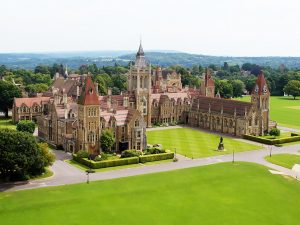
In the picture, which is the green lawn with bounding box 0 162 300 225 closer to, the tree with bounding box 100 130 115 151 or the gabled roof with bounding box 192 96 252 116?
the tree with bounding box 100 130 115 151

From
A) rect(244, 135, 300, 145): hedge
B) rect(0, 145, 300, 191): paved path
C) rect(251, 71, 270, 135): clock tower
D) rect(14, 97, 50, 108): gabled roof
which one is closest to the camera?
rect(0, 145, 300, 191): paved path

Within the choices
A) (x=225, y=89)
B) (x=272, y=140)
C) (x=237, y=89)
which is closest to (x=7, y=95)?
(x=272, y=140)

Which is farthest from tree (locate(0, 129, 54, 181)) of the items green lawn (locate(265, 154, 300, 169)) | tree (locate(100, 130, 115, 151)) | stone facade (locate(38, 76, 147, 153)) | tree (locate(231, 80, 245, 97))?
tree (locate(231, 80, 245, 97))

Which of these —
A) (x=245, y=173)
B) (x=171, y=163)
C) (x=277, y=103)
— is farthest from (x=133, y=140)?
(x=277, y=103)

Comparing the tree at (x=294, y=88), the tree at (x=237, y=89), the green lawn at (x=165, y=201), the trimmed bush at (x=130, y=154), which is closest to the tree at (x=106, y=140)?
the trimmed bush at (x=130, y=154)

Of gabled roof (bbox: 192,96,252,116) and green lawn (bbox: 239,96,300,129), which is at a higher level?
gabled roof (bbox: 192,96,252,116)

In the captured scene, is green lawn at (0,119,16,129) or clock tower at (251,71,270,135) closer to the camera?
clock tower at (251,71,270,135)
